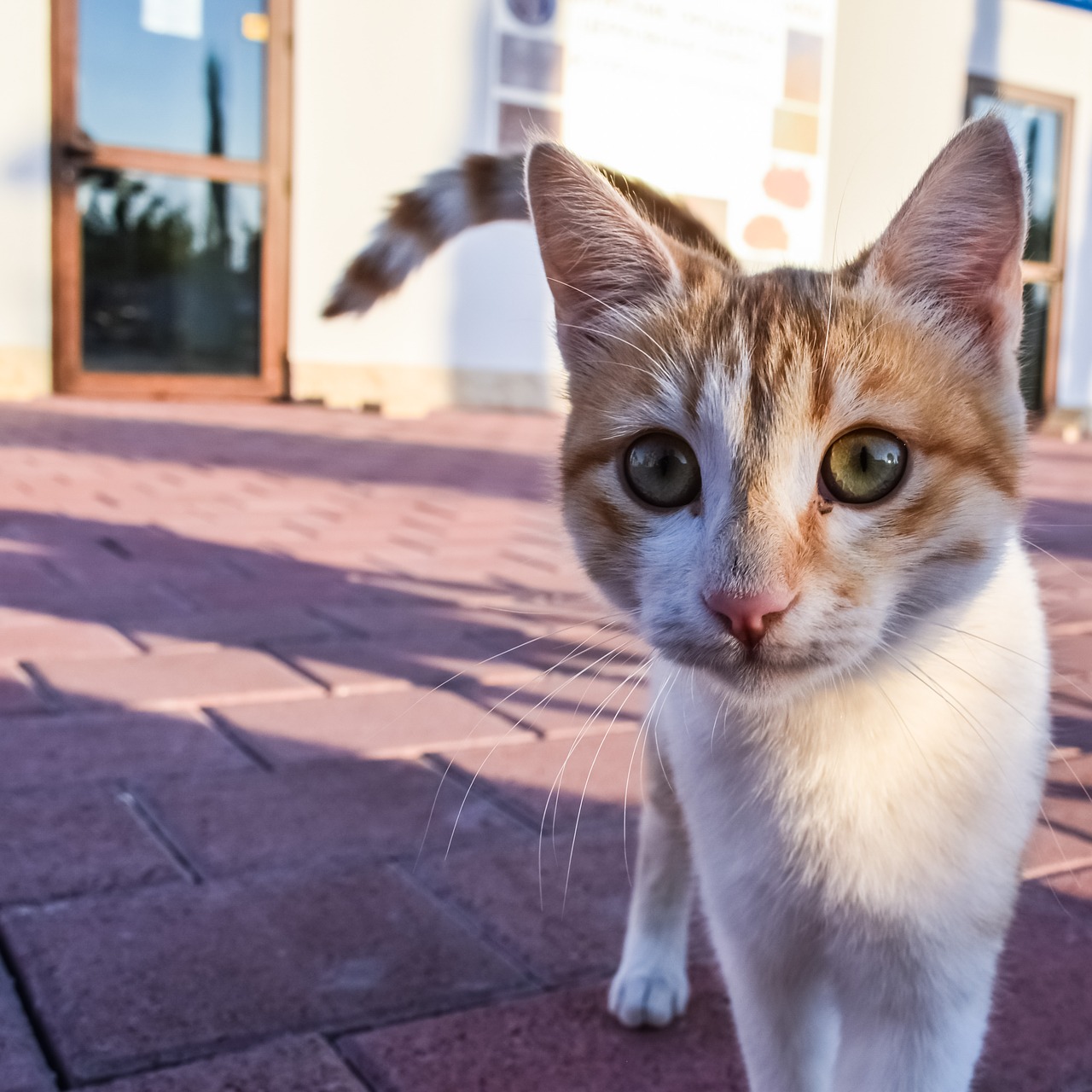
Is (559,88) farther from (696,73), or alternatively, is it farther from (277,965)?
(277,965)

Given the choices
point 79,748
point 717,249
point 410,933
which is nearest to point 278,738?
point 79,748

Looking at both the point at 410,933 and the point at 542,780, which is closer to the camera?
the point at 410,933

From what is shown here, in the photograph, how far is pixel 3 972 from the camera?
1500 mm

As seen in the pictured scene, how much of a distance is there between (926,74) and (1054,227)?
7.36 feet

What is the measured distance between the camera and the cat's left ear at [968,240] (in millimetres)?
1258

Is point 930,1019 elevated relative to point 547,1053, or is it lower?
elevated

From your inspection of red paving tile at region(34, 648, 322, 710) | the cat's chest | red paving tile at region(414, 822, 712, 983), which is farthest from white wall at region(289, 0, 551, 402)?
the cat's chest

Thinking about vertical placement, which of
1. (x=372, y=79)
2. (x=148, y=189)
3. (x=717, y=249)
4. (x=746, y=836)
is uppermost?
(x=372, y=79)

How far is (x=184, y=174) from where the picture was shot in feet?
27.6

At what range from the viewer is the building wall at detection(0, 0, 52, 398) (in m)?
7.67

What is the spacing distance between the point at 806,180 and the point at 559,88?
2.17m

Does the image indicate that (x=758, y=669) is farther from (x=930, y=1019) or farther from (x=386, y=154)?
(x=386, y=154)

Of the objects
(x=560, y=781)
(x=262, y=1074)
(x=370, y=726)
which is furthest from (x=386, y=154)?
(x=262, y=1074)

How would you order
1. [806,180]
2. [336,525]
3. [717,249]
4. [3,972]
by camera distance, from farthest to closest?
[806,180], [336,525], [717,249], [3,972]
